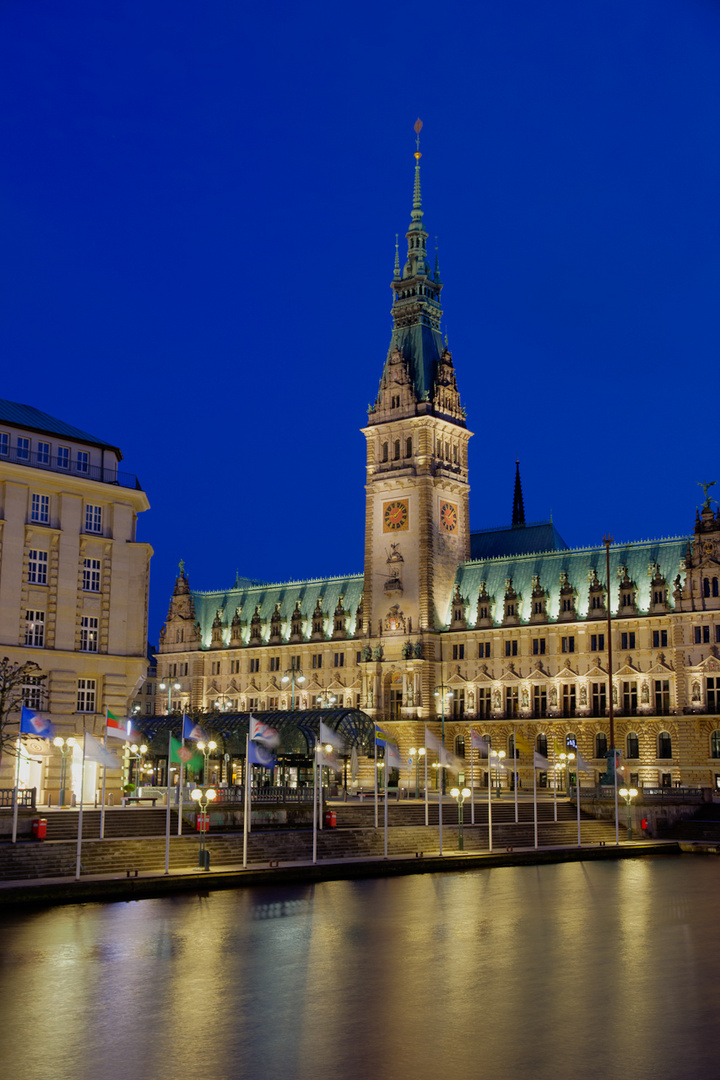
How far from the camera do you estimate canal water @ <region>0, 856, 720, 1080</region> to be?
20.0m

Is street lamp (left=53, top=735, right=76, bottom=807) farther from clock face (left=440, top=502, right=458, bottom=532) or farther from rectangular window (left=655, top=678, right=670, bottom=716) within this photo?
clock face (left=440, top=502, right=458, bottom=532)

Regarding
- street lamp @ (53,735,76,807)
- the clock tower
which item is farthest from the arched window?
street lamp @ (53,735,76,807)

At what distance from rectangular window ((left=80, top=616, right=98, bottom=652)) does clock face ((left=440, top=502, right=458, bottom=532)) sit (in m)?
65.2

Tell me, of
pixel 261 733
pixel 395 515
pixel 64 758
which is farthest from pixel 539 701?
pixel 261 733

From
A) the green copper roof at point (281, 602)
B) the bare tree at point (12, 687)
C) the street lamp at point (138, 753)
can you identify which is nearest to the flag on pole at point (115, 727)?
the bare tree at point (12, 687)

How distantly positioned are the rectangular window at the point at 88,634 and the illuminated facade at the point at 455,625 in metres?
55.3

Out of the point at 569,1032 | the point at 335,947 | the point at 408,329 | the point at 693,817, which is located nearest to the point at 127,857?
the point at 335,947

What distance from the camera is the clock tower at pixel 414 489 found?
5049 inches

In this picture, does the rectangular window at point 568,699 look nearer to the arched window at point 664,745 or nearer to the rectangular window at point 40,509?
the arched window at point 664,745

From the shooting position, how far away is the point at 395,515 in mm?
131000

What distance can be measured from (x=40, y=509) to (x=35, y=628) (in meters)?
7.13

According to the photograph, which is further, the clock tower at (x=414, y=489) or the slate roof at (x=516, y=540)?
the slate roof at (x=516, y=540)

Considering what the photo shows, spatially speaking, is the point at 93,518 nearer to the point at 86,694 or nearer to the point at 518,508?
the point at 86,694

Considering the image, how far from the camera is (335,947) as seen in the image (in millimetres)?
32000
